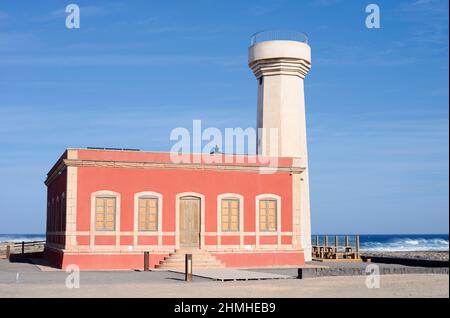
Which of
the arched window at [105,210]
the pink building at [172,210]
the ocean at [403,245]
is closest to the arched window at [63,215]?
the pink building at [172,210]

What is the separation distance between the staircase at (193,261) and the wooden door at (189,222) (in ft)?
1.36

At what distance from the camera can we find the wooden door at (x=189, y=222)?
93.9 feet

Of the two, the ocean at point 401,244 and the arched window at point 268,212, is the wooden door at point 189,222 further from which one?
the ocean at point 401,244

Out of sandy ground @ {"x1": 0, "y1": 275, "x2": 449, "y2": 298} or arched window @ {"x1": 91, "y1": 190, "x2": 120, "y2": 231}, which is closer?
sandy ground @ {"x1": 0, "y1": 275, "x2": 449, "y2": 298}

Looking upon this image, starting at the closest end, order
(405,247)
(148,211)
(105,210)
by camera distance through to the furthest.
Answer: (105,210) → (148,211) → (405,247)

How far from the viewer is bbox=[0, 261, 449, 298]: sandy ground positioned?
53.7 ft

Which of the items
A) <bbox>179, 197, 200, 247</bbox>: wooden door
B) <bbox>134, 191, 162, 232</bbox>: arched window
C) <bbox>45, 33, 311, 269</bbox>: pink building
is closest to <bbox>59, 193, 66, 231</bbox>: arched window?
<bbox>45, 33, 311, 269</bbox>: pink building

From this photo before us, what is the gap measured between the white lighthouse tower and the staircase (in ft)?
20.1

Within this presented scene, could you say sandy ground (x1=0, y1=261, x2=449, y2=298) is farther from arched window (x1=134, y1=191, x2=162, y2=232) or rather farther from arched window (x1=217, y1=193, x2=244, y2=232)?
arched window (x1=217, y1=193, x2=244, y2=232)

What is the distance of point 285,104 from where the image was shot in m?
32.8

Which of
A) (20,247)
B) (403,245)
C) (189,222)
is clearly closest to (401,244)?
(403,245)

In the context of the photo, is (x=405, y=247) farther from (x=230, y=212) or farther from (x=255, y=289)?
(x=255, y=289)

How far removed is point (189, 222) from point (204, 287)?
1016 centimetres
